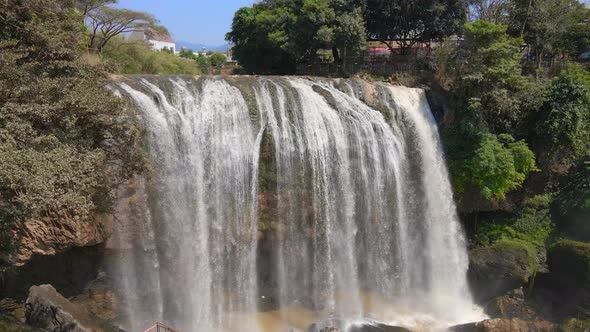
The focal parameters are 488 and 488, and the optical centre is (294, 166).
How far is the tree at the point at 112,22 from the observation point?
24.7 meters

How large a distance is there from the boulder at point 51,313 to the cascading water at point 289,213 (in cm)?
313

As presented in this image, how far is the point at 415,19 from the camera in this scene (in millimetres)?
25141

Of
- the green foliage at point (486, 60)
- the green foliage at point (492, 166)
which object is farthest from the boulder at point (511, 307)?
the green foliage at point (486, 60)

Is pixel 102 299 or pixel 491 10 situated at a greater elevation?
pixel 491 10

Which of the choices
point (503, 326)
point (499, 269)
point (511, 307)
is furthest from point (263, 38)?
point (503, 326)

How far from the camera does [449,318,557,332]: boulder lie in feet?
47.2

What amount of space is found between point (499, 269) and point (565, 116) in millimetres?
6536

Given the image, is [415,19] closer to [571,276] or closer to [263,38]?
[263,38]

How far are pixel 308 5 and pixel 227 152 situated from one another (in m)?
11.2

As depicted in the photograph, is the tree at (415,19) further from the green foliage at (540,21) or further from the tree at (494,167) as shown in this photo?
the tree at (494,167)

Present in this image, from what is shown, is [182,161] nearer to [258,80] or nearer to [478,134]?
[258,80]

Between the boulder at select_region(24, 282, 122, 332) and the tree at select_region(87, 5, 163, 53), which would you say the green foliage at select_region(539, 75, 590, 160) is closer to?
the boulder at select_region(24, 282, 122, 332)

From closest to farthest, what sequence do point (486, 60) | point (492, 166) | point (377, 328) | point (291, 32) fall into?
point (377, 328) → point (492, 166) → point (486, 60) → point (291, 32)

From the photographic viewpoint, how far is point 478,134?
17.8 metres
